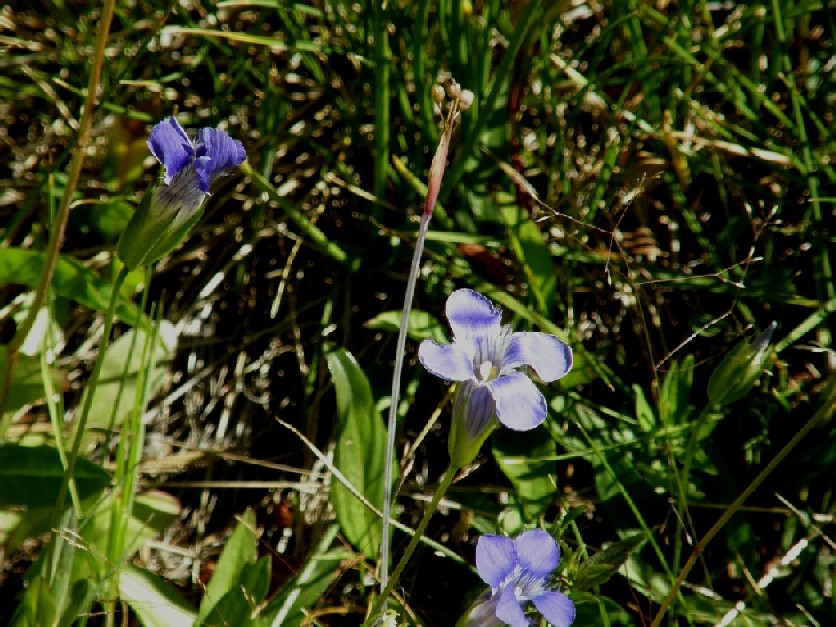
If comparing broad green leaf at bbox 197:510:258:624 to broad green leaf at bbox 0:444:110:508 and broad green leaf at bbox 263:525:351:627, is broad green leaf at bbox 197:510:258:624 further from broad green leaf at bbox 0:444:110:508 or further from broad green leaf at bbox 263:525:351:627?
broad green leaf at bbox 0:444:110:508

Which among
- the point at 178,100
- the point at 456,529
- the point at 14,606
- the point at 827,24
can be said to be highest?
the point at 827,24

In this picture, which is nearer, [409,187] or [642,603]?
[642,603]

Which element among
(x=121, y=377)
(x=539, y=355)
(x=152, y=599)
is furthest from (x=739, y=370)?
(x=121, y=377)

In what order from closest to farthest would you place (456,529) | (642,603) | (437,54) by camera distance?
(642,603) < (456,529) < (437,54)

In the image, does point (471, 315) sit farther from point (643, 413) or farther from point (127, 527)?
point (127, 527)

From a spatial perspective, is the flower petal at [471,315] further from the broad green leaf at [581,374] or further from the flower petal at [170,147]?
the broad green leaf at [581,374]

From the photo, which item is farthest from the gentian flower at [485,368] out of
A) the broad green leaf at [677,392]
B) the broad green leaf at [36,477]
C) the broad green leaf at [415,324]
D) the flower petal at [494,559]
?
the broad green leaf at [36,477]

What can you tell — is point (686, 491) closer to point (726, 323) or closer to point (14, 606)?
point (726, 323)

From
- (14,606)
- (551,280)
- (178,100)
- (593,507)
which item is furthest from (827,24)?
(14,606)
